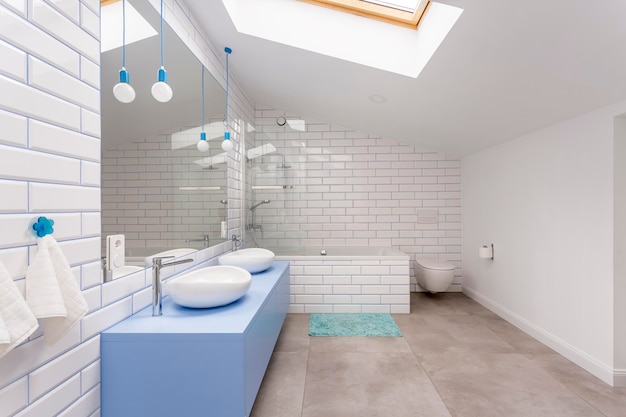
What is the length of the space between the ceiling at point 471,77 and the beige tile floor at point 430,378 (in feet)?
6.60

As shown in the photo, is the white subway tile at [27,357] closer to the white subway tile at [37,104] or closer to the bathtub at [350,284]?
the white subway tile at [37,104]

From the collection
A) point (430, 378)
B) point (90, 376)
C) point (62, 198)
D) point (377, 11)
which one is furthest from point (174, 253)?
point (377, 11)

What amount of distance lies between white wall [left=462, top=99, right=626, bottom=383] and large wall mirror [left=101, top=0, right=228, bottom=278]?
3.02 meters

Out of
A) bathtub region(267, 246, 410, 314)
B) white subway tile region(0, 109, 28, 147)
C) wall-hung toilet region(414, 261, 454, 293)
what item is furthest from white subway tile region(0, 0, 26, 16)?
wall-hung toilet region(414, 261, 454, 293)

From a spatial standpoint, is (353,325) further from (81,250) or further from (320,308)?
(81,250)

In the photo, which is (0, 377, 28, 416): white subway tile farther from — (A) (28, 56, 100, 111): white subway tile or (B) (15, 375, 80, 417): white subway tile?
(A) (28, 56, 100, 111): white subway tile

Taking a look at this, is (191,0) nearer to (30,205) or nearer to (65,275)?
(30,205)

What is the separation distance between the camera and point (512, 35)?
6.35 feet

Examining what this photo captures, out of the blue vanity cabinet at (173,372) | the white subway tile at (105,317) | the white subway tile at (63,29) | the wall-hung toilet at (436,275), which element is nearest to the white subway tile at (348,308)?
the wall-hung toilet at (436,275)

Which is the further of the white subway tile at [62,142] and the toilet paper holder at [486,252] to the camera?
the toilet paper holder at [486,252]

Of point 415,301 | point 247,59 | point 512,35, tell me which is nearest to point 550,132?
point 512,35

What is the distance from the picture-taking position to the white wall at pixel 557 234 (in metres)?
2.36

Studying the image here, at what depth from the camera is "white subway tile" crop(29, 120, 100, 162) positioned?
116 centimetres

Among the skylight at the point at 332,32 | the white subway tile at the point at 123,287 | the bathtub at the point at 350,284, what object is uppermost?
the skylight at the point at 332,32
